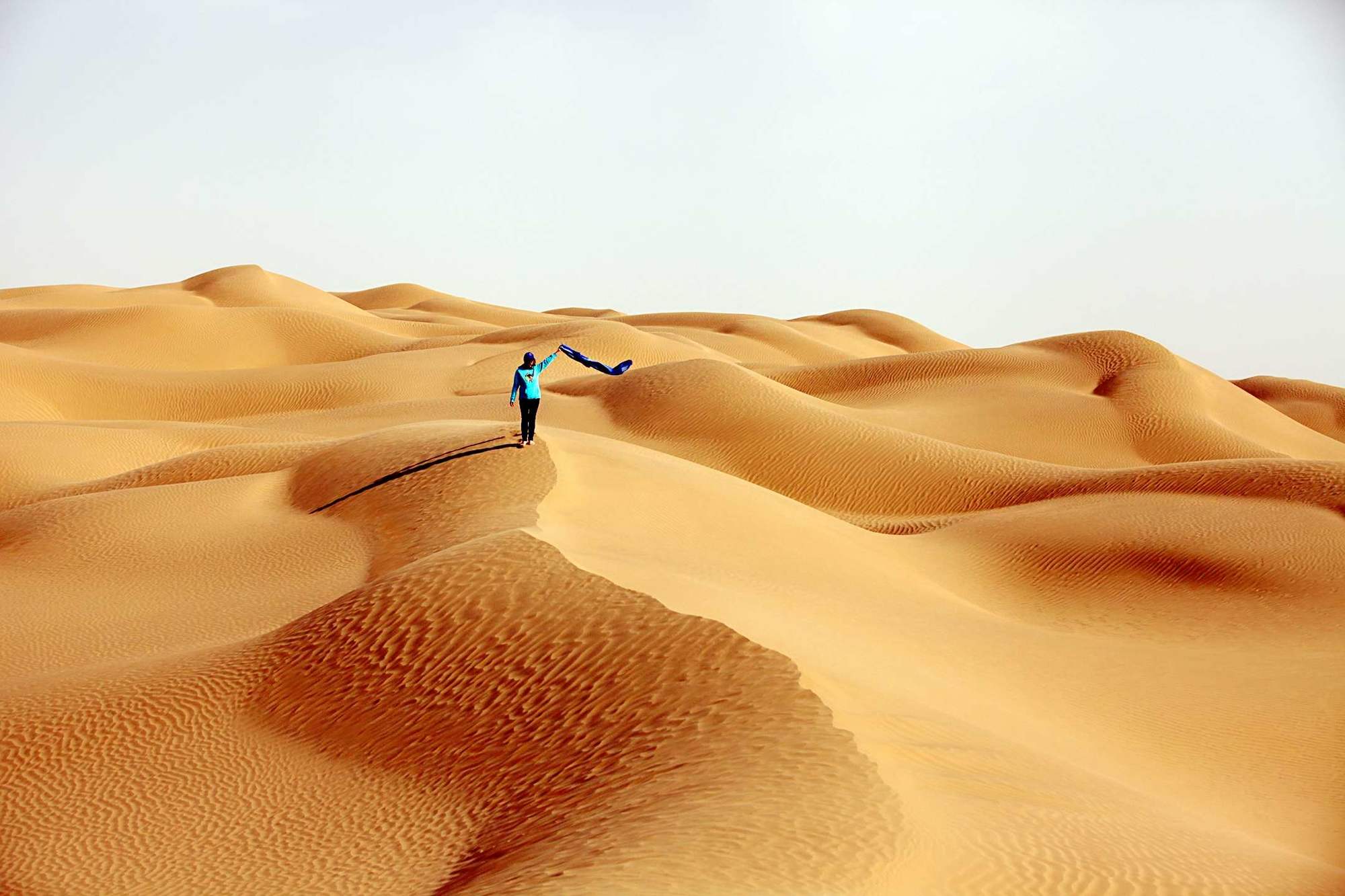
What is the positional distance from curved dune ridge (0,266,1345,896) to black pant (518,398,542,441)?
32 cm

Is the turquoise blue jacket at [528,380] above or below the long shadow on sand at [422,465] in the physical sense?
above

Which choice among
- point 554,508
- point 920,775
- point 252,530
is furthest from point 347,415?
point 920,775

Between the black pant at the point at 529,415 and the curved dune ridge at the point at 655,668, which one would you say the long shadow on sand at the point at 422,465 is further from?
the black pant at the point at 529,415

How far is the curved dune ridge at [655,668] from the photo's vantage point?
6742mm

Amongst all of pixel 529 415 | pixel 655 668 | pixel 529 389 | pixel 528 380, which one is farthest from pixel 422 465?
pixel 655 668

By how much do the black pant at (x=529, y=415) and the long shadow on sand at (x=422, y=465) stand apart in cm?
26

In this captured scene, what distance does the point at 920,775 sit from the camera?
7.23 meters

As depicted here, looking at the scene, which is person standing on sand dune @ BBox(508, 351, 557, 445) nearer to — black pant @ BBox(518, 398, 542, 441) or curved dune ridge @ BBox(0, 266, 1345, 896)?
black pant @ BBox(518, 398, 542, 441)

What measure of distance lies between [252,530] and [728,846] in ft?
39.0

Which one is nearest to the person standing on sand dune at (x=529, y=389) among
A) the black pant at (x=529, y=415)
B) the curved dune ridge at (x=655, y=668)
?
the black pant at (x=529, y=415)

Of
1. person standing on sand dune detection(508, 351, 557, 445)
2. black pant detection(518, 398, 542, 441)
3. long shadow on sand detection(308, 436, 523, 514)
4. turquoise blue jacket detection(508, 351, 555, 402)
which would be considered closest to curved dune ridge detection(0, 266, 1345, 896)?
long shadow on sand detection(308, 436, 523, 514)

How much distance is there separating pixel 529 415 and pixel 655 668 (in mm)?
7275

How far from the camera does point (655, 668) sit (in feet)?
27.6

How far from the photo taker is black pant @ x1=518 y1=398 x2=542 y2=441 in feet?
48.0
